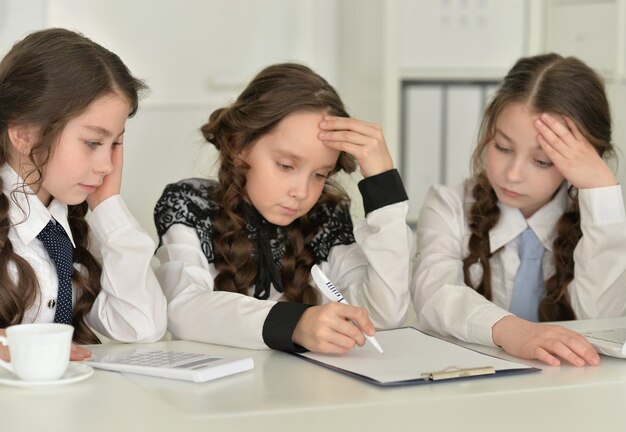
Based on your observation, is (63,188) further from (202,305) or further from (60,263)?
(202,305)

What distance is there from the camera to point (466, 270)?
6.24ft

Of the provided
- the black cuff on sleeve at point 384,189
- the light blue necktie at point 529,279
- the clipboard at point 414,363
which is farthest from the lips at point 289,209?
the light blue necktie at point 529,279

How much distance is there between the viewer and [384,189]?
1747mm

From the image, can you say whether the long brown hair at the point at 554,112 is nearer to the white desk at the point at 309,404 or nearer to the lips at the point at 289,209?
the lips at the point at 289,209

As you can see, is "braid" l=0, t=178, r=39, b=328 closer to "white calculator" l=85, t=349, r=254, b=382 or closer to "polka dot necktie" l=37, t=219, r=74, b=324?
"polka dot necktie" l=37, t=219, r=74, b=324

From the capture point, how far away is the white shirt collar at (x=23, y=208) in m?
1.54

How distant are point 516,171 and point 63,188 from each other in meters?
0.80

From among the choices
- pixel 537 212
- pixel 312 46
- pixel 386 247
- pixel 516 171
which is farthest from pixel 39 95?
pixel 312 46

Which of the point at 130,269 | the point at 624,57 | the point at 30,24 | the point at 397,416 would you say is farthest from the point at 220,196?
the point at 624,57

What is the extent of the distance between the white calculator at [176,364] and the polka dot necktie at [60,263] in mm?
302

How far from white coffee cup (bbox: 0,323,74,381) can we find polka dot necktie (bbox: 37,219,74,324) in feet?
1.42

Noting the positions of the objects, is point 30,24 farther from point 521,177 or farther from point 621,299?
point 621,299

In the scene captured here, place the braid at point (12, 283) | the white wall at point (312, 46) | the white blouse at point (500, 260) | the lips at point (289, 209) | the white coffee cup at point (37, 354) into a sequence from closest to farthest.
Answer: the white coffee cup at point (37, 354) → the braid at point (12, 283) → the white blouse at point (500, 260) → the lips at point (289, 209) → the white wall at point (312, 46)

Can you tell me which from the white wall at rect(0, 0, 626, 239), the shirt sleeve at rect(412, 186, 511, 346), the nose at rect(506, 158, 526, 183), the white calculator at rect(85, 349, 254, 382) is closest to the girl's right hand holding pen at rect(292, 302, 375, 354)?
the white calculator at rect(85, 349, 254, 382)
